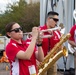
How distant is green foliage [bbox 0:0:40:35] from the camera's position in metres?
33.9

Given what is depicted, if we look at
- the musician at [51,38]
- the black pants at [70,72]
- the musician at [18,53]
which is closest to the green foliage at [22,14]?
the black pants at [70,72]

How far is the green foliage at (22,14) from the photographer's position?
33.9 m

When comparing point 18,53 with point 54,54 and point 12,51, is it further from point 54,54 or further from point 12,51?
point 54,54

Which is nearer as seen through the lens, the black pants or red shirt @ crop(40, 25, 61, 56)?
red shirt @ crop(40, 25, 61, 56)

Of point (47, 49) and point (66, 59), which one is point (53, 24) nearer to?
point (47, 49)

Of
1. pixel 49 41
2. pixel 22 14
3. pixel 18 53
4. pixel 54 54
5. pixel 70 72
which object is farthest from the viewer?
pixel 22 14

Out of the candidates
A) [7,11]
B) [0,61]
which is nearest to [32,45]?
[0,61]

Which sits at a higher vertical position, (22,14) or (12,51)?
(22,14)

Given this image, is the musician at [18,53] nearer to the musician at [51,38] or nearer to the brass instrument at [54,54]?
the musician at [51,38]

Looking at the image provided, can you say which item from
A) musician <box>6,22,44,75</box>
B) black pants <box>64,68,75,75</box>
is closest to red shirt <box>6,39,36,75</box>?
musician <box>6,22,44,75</box>

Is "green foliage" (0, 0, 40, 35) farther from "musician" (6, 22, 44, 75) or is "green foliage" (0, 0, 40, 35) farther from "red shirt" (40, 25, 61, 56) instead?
"musician" (6, 22, 44, 75)

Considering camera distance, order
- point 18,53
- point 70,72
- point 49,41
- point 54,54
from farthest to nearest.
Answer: point 70,72, point 54,54, point 49,41, point 18,53

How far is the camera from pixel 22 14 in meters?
36.4

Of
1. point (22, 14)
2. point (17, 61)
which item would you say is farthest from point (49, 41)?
point (22, 14)
